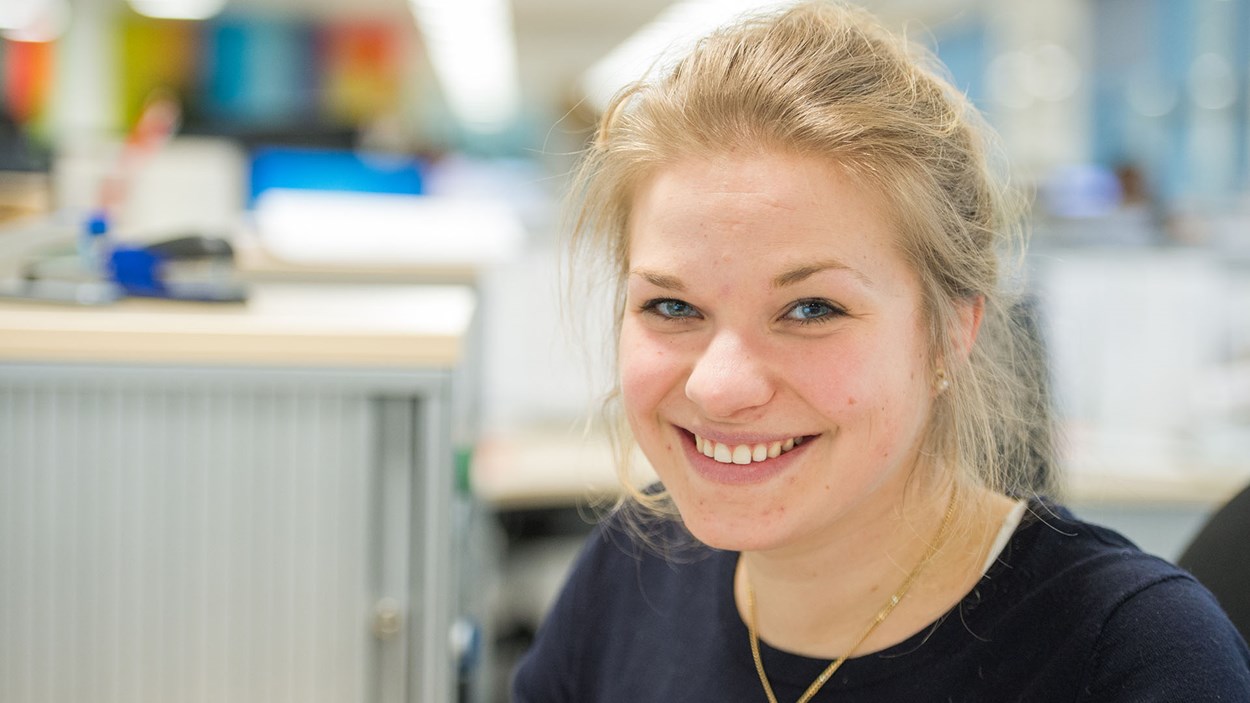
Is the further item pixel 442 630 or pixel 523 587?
pixel 523 587

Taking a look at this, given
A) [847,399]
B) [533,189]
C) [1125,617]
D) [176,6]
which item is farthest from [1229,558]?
[533,189]

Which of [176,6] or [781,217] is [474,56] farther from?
[781,217]

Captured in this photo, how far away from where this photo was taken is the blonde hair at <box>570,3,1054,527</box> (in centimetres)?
87

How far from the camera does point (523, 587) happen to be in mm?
3664

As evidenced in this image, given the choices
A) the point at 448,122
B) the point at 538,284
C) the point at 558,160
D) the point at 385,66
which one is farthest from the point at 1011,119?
the point at 448,122

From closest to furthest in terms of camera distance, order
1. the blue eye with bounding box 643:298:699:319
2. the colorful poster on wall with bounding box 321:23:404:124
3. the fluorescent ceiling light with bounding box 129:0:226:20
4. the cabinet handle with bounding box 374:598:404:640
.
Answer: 1. the blue eye with bounding box 643:298:699:319
2. the cabinet handle with bounding box 374:598:404:640
3. the fluorescent ceiling light with bounding box 129:0:226:20
4. the colorful poster on wall with bounding box 321:23:404:124

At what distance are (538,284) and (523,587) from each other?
0.99 meters

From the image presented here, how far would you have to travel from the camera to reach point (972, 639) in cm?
90

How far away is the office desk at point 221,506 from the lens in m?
0.99

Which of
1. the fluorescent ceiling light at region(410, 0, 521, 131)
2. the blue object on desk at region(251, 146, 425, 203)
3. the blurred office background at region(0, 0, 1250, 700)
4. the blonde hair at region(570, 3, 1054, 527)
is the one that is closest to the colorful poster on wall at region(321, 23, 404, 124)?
the blurred office background at region(0, 0, 1250, 700)

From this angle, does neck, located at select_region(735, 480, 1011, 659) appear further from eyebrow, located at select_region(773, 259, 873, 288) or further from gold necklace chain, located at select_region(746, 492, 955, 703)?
eyebrow, located at select_region(773, 259, 873, 288)

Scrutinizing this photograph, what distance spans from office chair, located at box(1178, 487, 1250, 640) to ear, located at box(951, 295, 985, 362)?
283 mm

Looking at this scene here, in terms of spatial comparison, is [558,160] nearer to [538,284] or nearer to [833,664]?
[538,284]

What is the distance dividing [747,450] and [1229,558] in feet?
1.47
